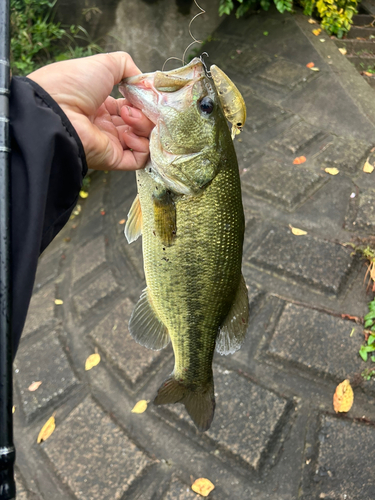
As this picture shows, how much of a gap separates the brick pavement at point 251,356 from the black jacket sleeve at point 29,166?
72.4 inches

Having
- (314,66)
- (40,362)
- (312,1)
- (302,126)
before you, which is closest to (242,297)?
(40,362)

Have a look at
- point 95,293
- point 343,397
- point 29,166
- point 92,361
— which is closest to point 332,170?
point 343,397

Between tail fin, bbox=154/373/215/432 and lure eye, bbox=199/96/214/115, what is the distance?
136cm

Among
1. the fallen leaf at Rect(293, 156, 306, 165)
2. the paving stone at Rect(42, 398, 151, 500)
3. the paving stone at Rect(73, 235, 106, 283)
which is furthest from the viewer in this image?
the fallen leaf at Rect(293, 156, 306, 165)

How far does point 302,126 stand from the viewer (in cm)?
447

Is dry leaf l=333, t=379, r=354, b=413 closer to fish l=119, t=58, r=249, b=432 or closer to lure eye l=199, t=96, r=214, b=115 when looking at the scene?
fish l=119, t=58, r=249, b=432

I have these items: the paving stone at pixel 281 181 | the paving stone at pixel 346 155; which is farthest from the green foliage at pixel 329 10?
the paving stone at pixel 281 181

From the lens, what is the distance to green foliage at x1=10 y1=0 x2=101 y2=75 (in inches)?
186

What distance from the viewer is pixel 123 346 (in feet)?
10.3

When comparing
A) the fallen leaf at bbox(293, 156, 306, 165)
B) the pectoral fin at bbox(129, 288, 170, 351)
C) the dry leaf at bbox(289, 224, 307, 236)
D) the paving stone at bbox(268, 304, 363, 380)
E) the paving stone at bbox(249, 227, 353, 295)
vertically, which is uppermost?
the pectoral fin at bbox(129, 288, 170, 351)

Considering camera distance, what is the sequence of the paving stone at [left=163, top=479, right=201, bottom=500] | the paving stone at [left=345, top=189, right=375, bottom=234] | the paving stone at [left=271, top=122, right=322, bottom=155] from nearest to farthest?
the paving stone at [left=163, top=479, right=201, bottom=500] < the paving stone at [left=345, top=189, right=375, bottom=234] < the paving stone at [left=271, top=122, right=322, bottom=155]

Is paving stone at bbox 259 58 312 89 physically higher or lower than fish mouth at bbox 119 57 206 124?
lower

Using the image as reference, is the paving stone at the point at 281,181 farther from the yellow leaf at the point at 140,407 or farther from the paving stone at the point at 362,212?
the yellow leaf at the point at 140,407

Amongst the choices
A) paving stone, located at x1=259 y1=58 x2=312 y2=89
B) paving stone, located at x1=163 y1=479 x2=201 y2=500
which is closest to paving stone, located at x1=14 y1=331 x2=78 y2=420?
paving stone, located at x1=163 y1=479 x2=201 y2=500
